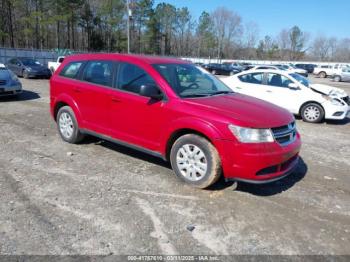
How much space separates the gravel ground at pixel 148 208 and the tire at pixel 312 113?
381 cm

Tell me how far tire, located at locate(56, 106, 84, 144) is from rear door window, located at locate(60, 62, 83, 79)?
2.09 feet

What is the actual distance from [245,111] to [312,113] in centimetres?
627

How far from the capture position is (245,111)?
4.21 metres

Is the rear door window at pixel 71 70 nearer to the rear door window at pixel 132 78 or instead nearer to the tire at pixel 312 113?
the rear door window at pixel 132 78

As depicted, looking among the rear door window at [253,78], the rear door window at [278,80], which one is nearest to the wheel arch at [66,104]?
the rear door window at [253,78]

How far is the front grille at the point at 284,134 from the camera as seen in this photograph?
4070 mm

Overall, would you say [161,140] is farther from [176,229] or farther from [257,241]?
[257,241]

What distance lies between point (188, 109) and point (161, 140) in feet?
2.22

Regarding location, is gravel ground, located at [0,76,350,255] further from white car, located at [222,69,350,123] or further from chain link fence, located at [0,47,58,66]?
chain link fence, located at [0,47,58,66]

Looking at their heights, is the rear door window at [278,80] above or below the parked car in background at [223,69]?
below

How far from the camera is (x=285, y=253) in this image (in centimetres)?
305

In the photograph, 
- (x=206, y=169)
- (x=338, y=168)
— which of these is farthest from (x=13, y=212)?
(x=338, y=168)

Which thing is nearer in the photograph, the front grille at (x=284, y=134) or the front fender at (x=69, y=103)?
the front grille at (x=284, y=134)

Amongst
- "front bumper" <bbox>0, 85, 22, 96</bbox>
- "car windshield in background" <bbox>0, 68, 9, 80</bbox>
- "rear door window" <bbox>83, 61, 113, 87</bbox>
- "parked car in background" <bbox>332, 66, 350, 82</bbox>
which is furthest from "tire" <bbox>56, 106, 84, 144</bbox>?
"parked car in background" <bbox>332, 66, 350, 82</bbox>
